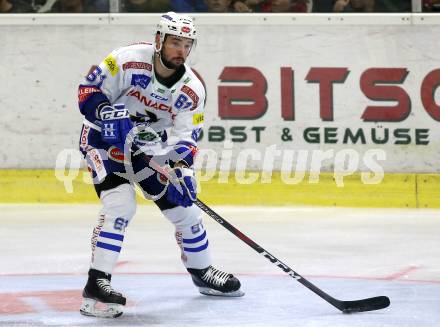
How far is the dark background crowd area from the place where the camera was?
8398mm

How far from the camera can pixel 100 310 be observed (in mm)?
4773

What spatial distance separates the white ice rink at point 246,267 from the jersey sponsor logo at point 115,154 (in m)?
0.62

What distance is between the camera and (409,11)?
8.36 metres

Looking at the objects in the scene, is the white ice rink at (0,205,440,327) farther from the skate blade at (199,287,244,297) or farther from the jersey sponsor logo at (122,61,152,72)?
the jersey sponsor logo at (122,61,152,72)

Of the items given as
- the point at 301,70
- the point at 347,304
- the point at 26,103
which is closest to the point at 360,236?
the point at 301,70

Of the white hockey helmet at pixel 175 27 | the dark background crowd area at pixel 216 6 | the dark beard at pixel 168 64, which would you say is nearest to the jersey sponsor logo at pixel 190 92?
the dark beard at pixel 168 64

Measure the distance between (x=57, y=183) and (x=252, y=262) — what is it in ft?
8.90

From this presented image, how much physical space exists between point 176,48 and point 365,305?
1.36 metres

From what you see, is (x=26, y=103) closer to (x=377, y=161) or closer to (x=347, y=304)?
(x=377, y=161)

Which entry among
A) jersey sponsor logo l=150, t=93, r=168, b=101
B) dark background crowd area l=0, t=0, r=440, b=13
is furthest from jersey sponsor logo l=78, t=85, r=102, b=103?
dark background crowd area l=0, t=0, r=440, b=13

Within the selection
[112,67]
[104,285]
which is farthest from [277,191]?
[104,285]

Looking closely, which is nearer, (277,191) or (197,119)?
(197,119)

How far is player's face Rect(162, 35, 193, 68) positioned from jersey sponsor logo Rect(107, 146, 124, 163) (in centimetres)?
45

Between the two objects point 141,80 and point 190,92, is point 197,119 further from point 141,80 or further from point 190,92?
point 141,80
